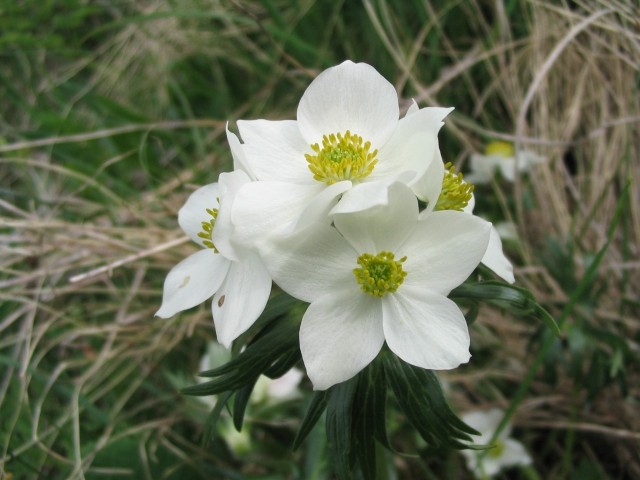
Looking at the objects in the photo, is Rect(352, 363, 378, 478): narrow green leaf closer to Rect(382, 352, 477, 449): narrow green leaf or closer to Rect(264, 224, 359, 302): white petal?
Rect(382, 352, 477, 449): narrow green leaf

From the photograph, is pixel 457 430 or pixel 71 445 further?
pixel 71 445

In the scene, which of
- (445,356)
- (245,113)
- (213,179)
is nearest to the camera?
(445,356)

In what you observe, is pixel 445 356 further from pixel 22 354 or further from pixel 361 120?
pixel 22 354

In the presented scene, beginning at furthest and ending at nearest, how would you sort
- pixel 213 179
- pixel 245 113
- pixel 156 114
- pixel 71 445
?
pixel 156 114
pixel 245 113
pixel 213 179
pixel 71 445

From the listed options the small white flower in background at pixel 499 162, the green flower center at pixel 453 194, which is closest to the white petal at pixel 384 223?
the green flower center at pixel 453 194

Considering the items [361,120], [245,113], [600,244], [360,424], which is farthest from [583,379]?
[245,113]

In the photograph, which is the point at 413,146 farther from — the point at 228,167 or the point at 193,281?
the point at 228,167

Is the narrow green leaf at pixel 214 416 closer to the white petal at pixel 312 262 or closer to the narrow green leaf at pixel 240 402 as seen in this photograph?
the narrow green leaf at pixel 240 402
